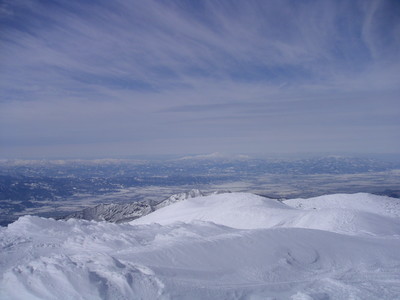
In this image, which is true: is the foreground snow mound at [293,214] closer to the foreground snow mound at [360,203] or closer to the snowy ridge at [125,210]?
the foreground snow mound at [360,203]

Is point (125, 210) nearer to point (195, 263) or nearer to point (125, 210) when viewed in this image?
point (125, 210)

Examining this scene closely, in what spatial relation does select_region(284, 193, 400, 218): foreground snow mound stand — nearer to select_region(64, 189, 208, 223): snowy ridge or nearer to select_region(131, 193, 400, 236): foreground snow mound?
select_region(131, 193, 400, 236): foreground snow mound

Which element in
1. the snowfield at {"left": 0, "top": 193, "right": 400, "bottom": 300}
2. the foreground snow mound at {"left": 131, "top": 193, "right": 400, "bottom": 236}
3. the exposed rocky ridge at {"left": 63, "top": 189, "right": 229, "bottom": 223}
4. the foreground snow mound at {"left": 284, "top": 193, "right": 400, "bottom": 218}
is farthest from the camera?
the exposed rocky ridge at {"left": 63, "top": 189, "right": 229, "bottom": 223}

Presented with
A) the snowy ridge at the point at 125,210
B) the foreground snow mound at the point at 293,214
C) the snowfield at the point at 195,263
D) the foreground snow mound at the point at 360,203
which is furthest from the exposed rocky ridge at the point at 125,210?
the snowfield at the point at 195,263

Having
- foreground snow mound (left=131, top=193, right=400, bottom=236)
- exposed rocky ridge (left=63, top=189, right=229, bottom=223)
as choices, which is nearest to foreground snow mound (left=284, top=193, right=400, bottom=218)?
foreground snow mound (left=131, top=193, right=400, bottom=236)

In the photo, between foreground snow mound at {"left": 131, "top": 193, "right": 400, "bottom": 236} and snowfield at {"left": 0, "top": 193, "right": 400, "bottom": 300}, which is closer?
snowfield at {"left": 0, "top": 193, "right": 400, "bottom": 300}

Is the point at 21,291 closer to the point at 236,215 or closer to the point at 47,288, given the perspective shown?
the point at 47,288
